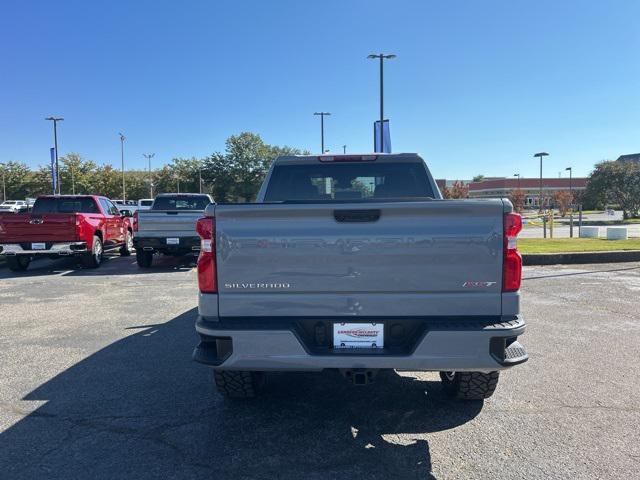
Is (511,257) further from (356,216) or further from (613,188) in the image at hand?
(613,188)

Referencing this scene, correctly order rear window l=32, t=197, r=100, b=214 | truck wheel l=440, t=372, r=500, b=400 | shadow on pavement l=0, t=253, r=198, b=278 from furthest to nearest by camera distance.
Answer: rear window l=32, t=197, r=100, b=214 < shadow on pavement l=0, t=253, r=198, b=278 < truck wheel l=440, t=372, r=500, b=400

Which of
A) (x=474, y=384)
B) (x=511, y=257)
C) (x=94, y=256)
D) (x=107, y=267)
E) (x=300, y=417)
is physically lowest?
(x=300, y=417)

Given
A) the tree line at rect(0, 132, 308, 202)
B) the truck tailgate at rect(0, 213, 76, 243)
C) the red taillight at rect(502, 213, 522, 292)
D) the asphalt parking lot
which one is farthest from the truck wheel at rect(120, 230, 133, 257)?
the tree line at rect(0, 132, 308, 202)

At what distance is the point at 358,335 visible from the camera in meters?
3.07

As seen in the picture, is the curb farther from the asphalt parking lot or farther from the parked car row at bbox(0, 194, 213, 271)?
the parked car row at bbox(0, 194, 213, 271)

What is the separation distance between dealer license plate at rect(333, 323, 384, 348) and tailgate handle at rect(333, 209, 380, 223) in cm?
67

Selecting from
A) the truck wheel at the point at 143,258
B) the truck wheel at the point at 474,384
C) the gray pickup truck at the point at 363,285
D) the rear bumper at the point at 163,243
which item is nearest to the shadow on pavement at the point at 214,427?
the truck wheel at the point at 474,384

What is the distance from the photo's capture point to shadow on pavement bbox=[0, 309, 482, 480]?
2.97 metres

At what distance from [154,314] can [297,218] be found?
497 centimetres

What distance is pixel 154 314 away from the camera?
7203mm

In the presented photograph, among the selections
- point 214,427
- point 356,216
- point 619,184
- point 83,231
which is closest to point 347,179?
point 356,216

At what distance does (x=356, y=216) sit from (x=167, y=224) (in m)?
9.93

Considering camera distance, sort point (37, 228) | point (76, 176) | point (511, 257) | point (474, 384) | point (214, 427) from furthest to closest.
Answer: point (76, 176), point (37, 228), point (474, 384), point (214, 427), point (511, 257)

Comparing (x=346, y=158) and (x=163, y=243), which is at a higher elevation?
(x=346, y=158)
